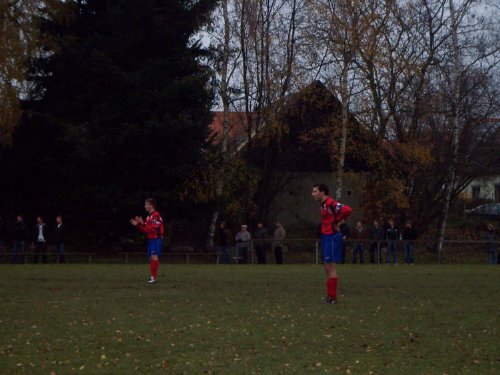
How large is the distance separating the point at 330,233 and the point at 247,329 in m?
4.81

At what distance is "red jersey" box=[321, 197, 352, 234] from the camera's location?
16.9 meters

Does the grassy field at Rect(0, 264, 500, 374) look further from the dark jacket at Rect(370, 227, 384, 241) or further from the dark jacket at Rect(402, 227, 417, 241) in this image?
the dark jacket at Rect(402, 227, 417, 241)

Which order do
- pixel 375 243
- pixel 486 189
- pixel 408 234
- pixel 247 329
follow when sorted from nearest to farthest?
pixel 247 329 < pixel 375 243 < pixel 408 234 < pixel 486 189

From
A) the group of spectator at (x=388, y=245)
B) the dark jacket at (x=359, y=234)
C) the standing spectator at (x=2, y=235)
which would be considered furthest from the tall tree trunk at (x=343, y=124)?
the standing spectator at (x=2, y=235)

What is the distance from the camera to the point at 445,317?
14516 mm

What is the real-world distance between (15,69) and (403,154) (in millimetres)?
19615

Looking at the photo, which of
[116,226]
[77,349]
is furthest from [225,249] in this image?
[77,349]

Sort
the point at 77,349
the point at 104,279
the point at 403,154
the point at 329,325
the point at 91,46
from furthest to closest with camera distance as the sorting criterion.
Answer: the point at 403,154
the point at 91,46
the point at 104,279
the point at 329,325
the point at 77,349

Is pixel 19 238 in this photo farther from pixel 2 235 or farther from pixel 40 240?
pixel 2 235

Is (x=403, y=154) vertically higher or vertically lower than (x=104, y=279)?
higher

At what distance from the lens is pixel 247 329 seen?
42.1ft

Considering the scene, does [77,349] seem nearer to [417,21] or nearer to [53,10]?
[53,10]

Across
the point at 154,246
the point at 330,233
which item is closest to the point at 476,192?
the point at 154,246

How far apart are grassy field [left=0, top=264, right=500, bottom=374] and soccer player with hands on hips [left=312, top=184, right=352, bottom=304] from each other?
444mm
